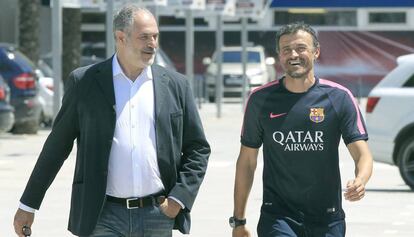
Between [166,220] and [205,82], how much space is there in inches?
1663

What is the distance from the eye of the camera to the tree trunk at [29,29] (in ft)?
97.2

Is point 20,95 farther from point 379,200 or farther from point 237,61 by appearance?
point 237,61

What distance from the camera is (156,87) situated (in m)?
6.47

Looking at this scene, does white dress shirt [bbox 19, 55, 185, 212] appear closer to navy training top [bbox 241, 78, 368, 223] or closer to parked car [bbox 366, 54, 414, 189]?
navy training top [bbox 241, 78, 368, 223]

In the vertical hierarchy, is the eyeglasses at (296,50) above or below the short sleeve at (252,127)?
above

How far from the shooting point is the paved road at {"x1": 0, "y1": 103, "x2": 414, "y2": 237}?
12.8 meters

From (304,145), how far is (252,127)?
13.6 inches

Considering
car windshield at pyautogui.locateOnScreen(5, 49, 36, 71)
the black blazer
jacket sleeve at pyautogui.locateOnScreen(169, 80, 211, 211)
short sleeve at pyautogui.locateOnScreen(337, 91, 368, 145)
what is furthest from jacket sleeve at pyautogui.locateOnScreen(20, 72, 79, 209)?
car windshield at pyautogui.locateOnScreen(5, 49, 36, 71)

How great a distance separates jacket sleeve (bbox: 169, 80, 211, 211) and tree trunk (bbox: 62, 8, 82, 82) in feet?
87.1

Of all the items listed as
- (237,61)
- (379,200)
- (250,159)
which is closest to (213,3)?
(237,61)

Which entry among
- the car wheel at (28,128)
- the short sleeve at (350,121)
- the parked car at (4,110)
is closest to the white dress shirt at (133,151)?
the short sleeve at (350,121)

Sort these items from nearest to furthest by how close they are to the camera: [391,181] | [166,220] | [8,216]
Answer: [166,220]
[8,216]
[391,181]

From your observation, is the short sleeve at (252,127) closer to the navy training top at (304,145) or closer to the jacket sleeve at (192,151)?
the navy training top at (304,145)

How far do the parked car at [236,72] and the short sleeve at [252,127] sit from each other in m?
39.5
